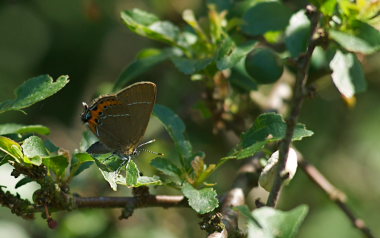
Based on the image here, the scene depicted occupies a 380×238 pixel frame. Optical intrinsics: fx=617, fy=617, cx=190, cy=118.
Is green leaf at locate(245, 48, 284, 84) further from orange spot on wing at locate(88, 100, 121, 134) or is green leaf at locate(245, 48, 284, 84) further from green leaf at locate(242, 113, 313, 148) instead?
orange spot on wing at locate(88, 100, 121, 134)

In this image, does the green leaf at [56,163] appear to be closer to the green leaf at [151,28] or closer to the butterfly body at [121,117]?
the butterfly body at [121,117]

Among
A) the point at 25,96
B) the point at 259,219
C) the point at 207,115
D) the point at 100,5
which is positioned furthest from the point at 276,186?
the point at 100,5

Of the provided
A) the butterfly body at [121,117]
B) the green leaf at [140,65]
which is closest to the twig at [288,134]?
the butterfly body at [121,117]

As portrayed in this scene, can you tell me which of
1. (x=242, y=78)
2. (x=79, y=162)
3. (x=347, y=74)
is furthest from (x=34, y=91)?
(x=347, y=74)

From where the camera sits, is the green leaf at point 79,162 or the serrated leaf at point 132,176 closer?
the serrated leaf at point 132,176

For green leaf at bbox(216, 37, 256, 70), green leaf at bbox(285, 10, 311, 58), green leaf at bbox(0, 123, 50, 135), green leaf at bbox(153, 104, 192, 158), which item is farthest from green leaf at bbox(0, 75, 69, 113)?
green leaf at bbox(285, 10, 311, 58)

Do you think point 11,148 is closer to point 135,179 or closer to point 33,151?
point 33,151
